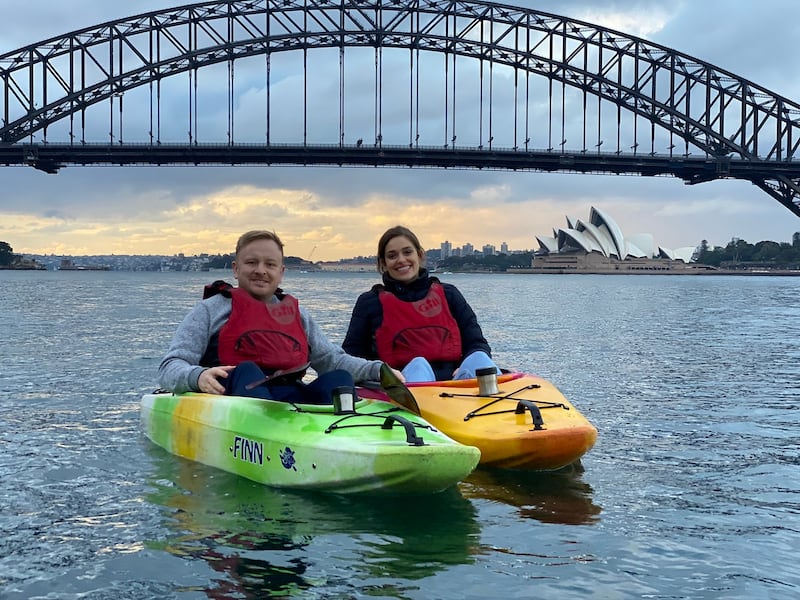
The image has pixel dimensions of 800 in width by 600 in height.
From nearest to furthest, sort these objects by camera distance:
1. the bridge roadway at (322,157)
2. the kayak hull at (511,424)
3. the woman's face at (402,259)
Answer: the kayak hull at (511,424)
the woman's face at (402,259)
the bridge roadway at (322,157)

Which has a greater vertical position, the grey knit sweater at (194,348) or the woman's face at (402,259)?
the woman's face at (402,259)

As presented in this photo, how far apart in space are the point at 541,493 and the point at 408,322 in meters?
1.72

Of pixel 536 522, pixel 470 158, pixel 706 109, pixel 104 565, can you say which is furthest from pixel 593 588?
pixel 706 109

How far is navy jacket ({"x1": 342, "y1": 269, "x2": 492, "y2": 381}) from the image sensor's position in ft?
21.5

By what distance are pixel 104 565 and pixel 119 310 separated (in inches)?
963

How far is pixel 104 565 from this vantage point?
3.98 meters

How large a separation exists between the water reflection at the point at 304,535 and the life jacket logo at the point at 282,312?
1042mm

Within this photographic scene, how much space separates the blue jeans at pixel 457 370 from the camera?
243 inches

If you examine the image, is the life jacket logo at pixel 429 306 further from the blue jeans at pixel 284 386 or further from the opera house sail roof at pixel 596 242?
the opera house sail roof at pixel 596 242

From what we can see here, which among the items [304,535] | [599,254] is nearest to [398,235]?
[304,535]

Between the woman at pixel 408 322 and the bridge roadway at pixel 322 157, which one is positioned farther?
the bridge roadway at pixel 322 157

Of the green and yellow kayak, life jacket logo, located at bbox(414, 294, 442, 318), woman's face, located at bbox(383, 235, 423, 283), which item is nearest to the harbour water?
the green and yellow kayak

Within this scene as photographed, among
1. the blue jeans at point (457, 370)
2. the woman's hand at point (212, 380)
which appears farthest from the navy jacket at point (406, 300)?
the woman's hand at point (212, 380)

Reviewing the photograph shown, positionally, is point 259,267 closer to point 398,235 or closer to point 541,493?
point 398,235
